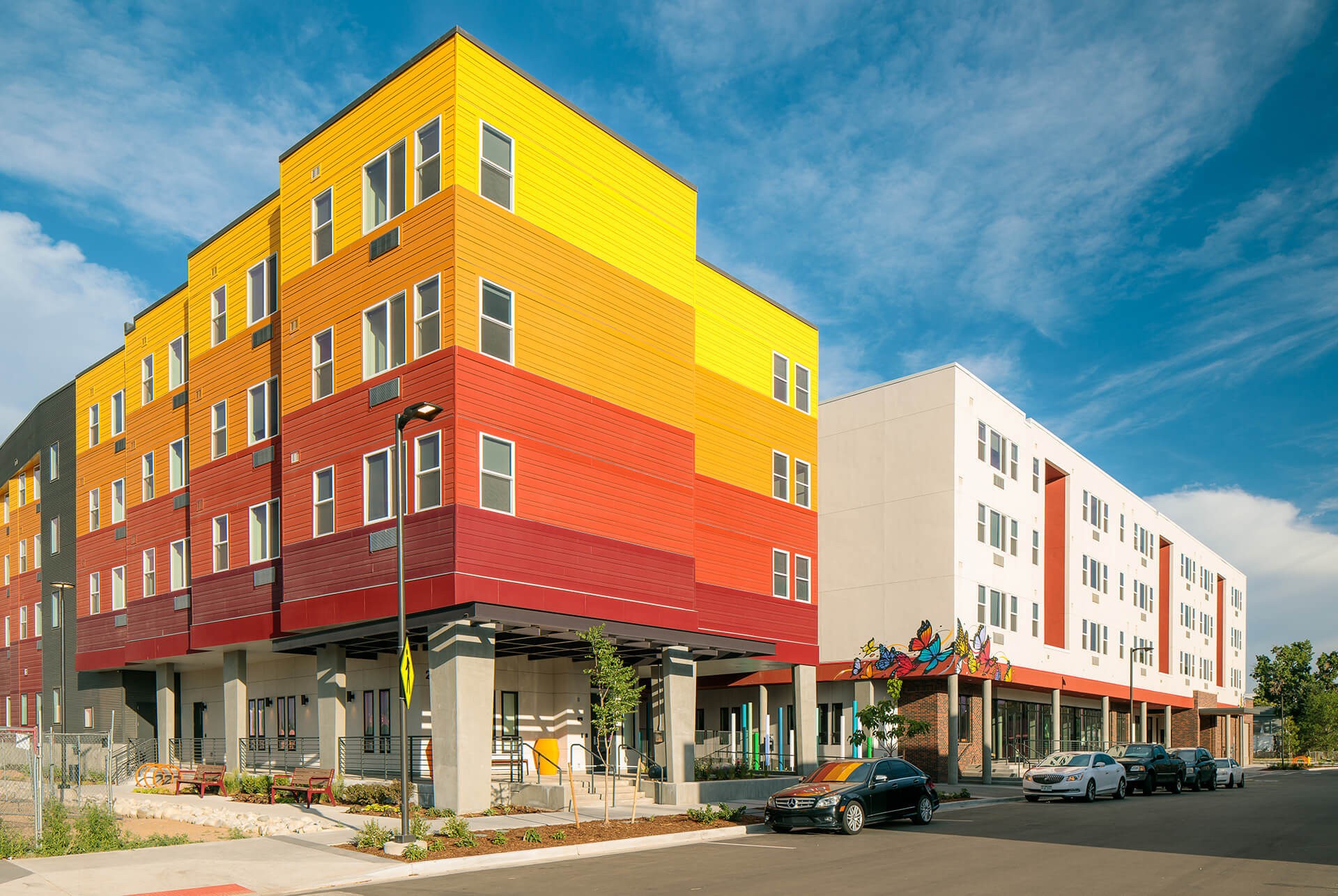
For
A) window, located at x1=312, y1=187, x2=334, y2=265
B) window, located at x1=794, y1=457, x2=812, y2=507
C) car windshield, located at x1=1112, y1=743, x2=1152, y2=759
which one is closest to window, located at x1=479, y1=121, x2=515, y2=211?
window, located at x1=312, y1=187, x2=334, y2=265

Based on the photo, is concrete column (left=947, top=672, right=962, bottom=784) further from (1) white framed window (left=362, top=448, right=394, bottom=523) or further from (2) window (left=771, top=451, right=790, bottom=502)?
(1) white framed window (left=362, top=448, right=394, bottom=523)

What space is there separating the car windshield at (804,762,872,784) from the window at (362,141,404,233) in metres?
16.4

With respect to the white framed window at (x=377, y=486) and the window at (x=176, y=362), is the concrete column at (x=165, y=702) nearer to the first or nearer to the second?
the window at (x=176, y=362)

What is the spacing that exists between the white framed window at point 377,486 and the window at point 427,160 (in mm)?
6188

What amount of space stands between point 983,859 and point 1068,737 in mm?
45340

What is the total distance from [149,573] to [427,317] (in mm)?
20646

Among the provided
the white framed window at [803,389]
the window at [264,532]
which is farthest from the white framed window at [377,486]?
the white framed window at [803,389]

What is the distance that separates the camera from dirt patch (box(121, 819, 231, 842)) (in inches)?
853

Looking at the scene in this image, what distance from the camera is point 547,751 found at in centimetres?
3041

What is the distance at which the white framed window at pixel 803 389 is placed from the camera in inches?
1523

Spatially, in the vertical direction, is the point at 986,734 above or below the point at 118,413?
below

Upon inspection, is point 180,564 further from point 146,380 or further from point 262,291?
point 262,291

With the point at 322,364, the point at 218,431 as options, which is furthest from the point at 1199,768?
the point at 218,431

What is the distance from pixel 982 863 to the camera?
17.6 meters
